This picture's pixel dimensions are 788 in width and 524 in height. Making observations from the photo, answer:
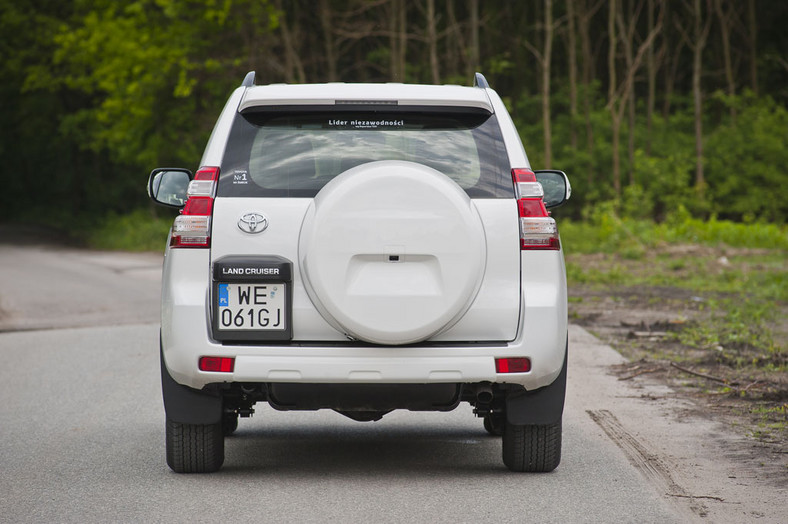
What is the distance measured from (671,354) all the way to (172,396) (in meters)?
6.78

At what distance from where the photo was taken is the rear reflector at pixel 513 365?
583 centimetres

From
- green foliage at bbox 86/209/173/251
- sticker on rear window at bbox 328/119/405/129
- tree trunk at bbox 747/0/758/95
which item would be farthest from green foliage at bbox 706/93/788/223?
sticker on rear window at bbox 328/119/405/129

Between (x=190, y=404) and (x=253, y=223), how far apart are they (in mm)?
1029

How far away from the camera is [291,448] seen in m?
7.31

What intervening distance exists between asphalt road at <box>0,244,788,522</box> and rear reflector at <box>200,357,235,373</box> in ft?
2.07

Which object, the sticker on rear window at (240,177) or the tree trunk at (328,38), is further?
the tree trunk at (328,38)

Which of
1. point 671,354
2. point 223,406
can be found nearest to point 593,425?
point 223,406

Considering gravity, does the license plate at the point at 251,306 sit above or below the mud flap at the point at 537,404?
above

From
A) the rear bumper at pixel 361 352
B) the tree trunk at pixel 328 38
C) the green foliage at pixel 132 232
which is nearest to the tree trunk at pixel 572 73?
the tree trunk at pixel 328 38

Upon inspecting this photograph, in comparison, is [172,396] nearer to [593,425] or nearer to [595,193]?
[593,425]

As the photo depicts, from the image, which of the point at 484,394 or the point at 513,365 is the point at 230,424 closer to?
the point at 484,394

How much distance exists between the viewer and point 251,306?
5.79 m

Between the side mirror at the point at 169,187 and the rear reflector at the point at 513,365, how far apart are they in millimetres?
1992

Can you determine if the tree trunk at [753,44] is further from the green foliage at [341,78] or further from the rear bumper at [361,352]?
the rear bumper at [361,352]
